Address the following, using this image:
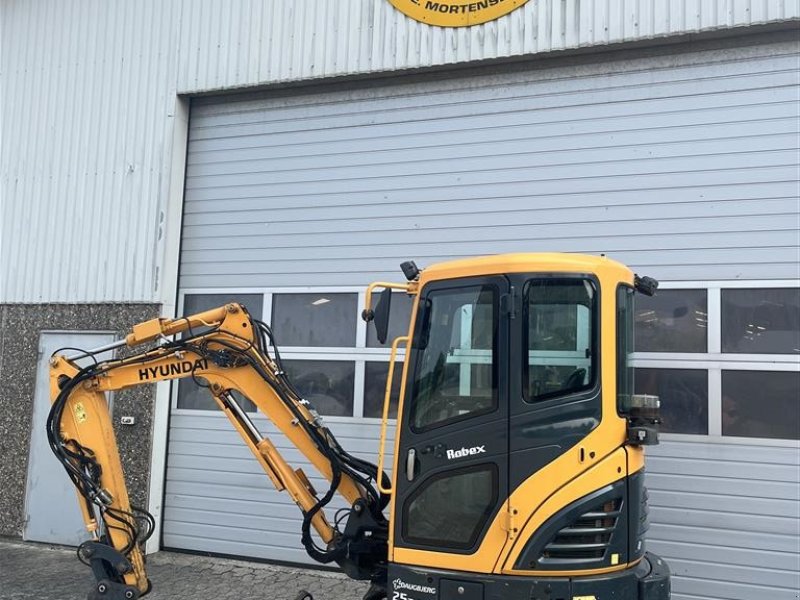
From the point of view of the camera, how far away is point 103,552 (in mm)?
4691

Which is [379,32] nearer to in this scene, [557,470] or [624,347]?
[624,347]

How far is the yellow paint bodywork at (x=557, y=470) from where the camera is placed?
12.1ft

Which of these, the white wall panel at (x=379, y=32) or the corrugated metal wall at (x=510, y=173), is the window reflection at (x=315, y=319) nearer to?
the corrugated metal wall at (x=510, y=173)

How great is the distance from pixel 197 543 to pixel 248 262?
305cm

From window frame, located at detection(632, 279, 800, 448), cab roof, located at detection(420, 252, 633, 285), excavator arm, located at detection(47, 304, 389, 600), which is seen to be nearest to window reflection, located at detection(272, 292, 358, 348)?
excavator arm, located at detection(47, 304, 389, 600)

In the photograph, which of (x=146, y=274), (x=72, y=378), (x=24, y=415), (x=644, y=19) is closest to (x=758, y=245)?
(x=644, y=19)

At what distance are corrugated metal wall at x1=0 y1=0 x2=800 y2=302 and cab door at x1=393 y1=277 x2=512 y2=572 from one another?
3.60m

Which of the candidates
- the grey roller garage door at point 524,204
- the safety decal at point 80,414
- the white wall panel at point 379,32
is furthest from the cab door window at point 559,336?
the white wall panel at point 379,32

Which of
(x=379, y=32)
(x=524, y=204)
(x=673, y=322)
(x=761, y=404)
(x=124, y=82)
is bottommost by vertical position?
(x=761, y=404)

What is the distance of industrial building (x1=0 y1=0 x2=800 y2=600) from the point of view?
19.0 ft

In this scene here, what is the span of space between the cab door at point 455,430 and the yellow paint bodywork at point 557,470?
0.05ft

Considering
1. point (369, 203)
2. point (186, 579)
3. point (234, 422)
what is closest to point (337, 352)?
point (369, 203)

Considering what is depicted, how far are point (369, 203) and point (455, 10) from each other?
2.06 metres

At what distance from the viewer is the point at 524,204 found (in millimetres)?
6594
